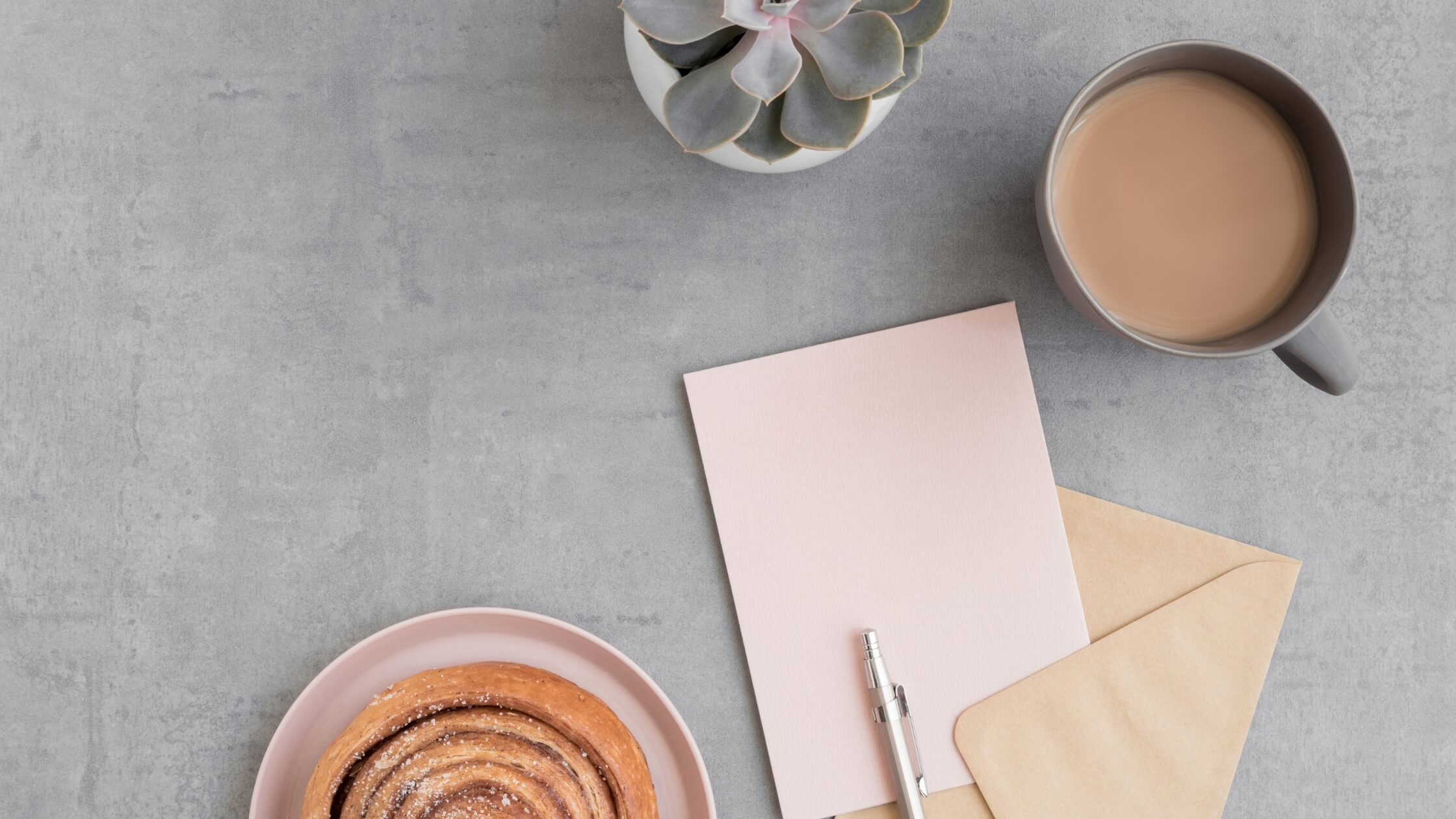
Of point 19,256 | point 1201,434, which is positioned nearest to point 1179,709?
point 1201,434

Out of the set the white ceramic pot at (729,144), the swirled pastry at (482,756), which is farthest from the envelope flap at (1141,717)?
the white ceramic pot at (729,144)

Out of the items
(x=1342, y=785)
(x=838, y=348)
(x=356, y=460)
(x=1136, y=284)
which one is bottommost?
(x=1342, y=785)

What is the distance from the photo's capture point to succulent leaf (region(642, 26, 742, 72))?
674 mm

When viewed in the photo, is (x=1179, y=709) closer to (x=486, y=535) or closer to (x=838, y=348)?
(x=838, y=348)

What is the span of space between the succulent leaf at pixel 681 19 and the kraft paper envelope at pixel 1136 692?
0.53m

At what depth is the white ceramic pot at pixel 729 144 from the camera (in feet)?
2.30

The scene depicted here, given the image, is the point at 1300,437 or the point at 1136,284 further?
the point at 1300,437

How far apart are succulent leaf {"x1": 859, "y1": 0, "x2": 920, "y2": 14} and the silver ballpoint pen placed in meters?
0.51

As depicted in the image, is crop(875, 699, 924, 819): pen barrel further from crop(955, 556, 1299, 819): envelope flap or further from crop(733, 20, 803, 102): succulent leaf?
crop(733, 20, 803, 102): succulent leaf

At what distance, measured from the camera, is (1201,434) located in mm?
882

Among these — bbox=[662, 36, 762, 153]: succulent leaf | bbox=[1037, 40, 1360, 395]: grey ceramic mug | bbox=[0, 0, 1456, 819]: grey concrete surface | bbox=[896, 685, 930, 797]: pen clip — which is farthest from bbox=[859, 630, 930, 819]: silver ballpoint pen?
bbox=[662, 36, 762, 153]: succulent leaf

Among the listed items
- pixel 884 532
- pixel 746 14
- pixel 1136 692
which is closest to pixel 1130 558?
pixel 1136 692

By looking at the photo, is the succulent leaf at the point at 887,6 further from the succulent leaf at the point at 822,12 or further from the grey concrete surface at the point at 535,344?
the grey concrete surface at the point at 535,344

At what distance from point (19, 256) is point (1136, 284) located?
993 mm
